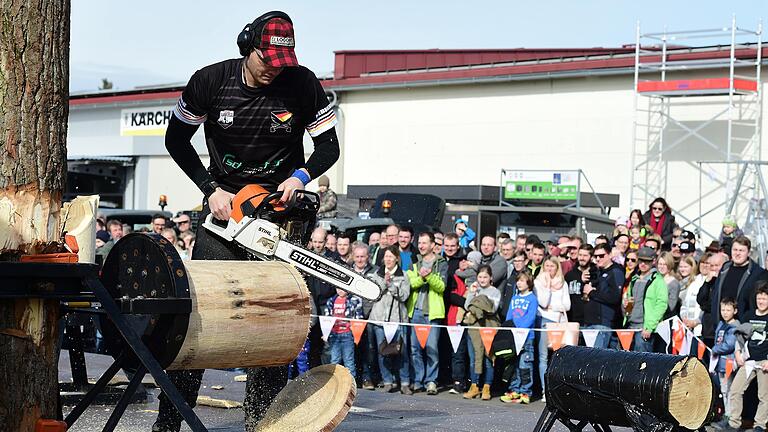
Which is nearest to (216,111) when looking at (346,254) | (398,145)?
(346,254)

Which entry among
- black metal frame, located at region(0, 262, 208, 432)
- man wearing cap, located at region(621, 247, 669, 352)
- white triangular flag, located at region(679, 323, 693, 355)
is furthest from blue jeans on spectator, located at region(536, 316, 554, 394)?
black metal frame, located at region(0, 262, 208, 432)

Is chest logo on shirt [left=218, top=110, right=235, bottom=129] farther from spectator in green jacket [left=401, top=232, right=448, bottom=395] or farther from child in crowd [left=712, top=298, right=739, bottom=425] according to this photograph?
spectator in green jacket [left=401, top=232, right=448, bottom=395]

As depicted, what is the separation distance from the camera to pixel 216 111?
5656mm

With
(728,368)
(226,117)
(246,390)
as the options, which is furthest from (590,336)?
(226,117)

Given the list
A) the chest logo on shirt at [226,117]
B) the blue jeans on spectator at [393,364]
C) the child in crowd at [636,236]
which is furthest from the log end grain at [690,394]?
the child in crowd at [636,236]

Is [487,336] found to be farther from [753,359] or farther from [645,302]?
[753,359]

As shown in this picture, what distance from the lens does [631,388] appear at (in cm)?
556

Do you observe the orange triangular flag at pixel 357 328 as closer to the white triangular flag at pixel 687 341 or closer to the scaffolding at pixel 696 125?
the white triangular flag at pixel 687 341

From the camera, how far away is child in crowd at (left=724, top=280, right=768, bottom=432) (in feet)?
31.5

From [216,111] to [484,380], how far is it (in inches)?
259

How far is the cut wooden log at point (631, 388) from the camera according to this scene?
5.48 m

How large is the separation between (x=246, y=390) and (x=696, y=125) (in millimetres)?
21459

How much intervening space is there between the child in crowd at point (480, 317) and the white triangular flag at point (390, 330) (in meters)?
0.76

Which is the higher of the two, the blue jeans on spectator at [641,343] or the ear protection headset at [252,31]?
the ear protection headset at [252,31]
